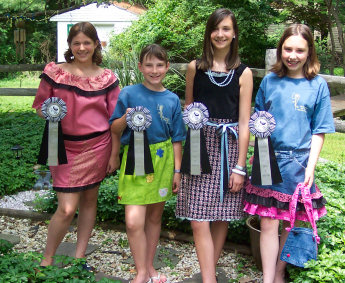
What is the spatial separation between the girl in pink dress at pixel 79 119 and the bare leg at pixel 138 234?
0.33 metres

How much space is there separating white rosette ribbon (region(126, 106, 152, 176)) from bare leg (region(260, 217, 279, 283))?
768 millimetres

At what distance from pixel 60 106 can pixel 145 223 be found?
880mm

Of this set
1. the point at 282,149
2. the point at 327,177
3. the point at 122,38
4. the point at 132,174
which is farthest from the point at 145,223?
the point at 122,38

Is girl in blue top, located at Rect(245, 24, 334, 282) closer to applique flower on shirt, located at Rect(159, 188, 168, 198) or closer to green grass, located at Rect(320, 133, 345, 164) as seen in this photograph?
applique flower on shirt, located at Rect(159, 188, 168, 198)

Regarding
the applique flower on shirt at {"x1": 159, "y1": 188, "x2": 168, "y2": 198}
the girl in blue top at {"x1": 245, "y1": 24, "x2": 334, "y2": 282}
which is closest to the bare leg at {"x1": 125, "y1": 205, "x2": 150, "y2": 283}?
the applique flower on shirt at {"x1": 159, "y1": 188, "x2": 168, "y2": 198}

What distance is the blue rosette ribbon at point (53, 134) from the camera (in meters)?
2.74

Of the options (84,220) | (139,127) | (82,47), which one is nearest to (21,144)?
(84,220)

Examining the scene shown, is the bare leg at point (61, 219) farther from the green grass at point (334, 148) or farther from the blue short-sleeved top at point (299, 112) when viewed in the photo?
the green grass at point (334, 148)

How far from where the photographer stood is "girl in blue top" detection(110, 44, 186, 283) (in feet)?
9.23

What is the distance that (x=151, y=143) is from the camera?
284 cm

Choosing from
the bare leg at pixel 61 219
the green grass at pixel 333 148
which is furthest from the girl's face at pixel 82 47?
the green grass at pixel 333 148

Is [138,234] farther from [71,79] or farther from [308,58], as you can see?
[308,58]

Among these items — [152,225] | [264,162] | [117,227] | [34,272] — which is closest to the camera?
[34,272]

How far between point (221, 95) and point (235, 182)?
1.64 feet
